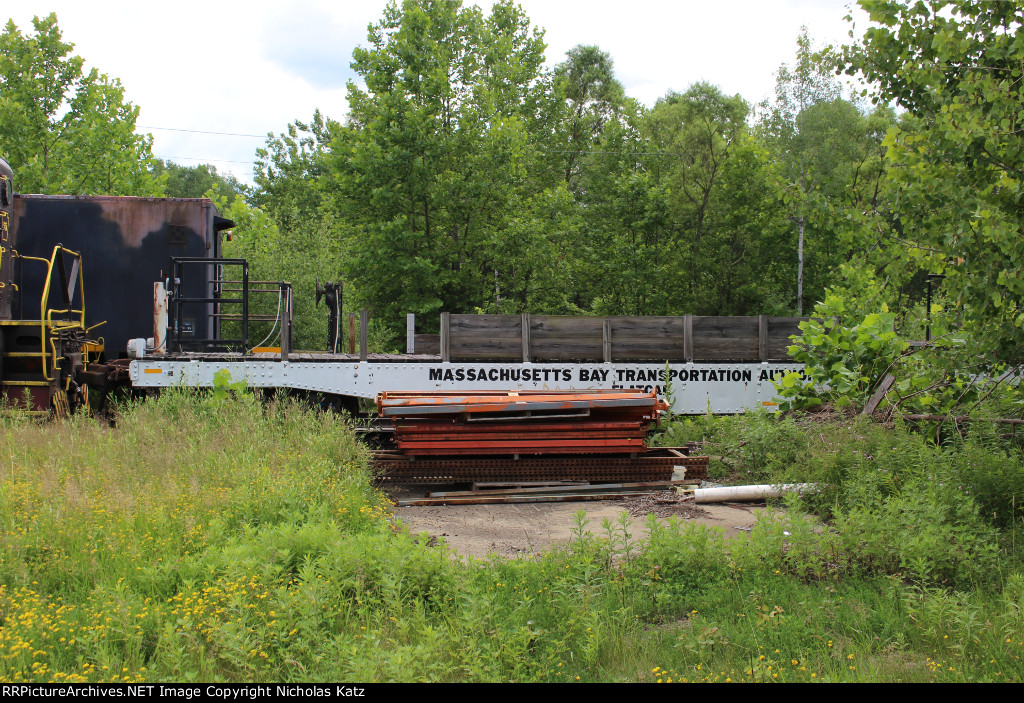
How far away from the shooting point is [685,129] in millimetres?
28984

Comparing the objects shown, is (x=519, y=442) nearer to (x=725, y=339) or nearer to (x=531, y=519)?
(x=531, y=519)

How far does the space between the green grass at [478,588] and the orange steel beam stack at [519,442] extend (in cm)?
145

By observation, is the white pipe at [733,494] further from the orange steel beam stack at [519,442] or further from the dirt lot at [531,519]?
the orange steel beam stack at [519,442]

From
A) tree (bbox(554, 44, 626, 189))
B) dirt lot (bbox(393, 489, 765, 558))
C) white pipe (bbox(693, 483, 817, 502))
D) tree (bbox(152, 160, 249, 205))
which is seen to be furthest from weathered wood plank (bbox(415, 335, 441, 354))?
tree (bbox(152, 160, 249, 205))

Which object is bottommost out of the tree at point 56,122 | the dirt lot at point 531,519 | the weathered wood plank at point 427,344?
the dirt lot at point 531,519

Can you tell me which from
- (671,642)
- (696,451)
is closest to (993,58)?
(671,642)

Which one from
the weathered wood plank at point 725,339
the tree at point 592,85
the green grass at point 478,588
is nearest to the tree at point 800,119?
the tree at point 592,85

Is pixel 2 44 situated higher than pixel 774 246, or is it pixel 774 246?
pixel 2 44

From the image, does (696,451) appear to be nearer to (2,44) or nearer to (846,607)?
(846,607)

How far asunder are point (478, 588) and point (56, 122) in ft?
74.9

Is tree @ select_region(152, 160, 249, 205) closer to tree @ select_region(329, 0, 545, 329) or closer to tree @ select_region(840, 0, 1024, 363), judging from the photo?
tree @ select_region(329, 0, 545, 329)

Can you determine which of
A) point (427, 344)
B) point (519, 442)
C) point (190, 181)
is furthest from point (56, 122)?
point (190, 181)

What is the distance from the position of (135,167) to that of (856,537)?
23.3m

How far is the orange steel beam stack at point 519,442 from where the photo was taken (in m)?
8.85
